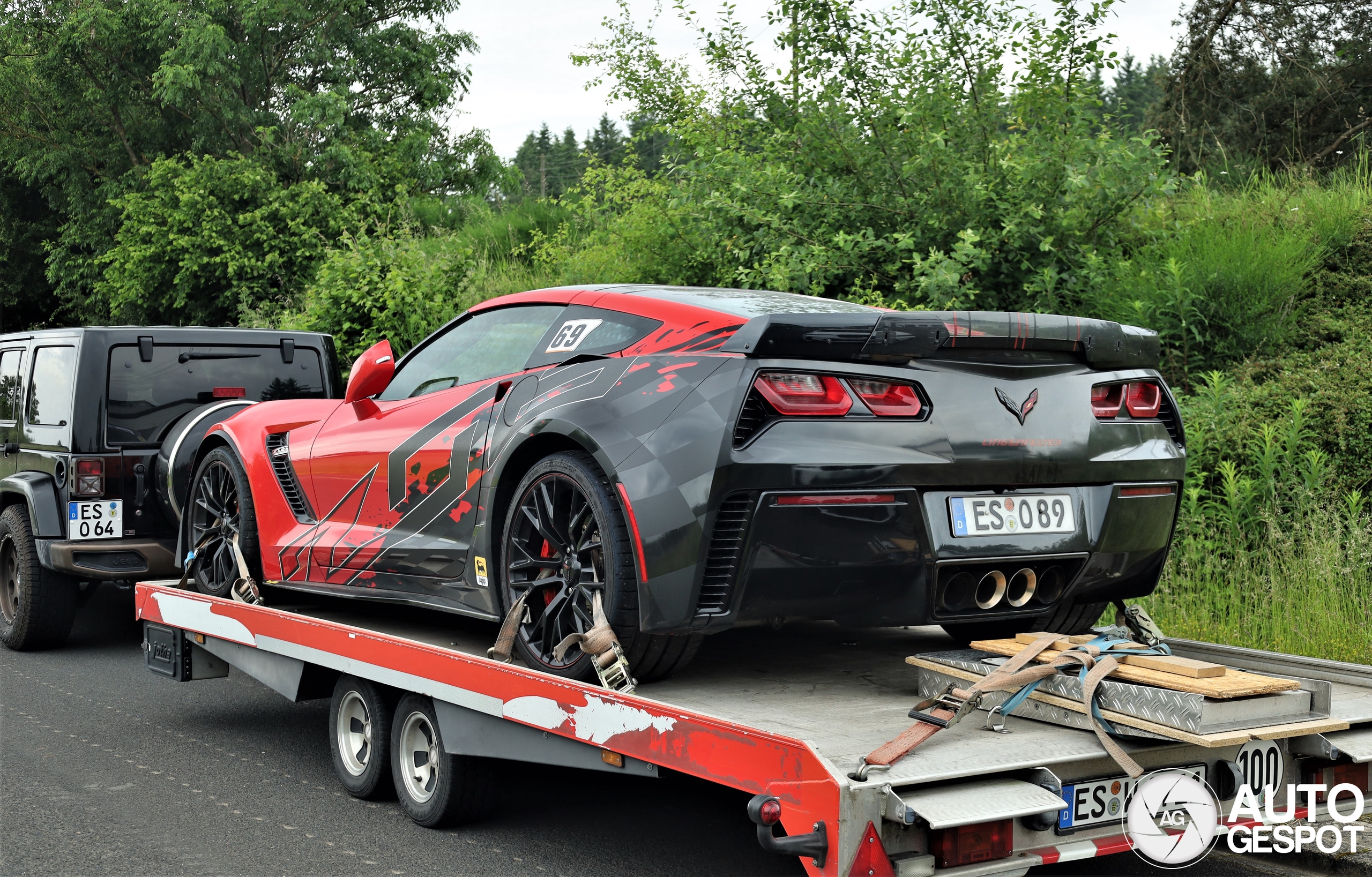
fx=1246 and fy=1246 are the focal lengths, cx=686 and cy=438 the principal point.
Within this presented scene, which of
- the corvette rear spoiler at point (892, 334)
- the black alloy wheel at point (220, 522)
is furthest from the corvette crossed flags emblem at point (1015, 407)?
the black alloy wheel at point (220, 522)

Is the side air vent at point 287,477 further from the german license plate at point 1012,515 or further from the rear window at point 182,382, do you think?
the german license plate at point 1012,515

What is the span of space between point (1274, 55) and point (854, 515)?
538 inches

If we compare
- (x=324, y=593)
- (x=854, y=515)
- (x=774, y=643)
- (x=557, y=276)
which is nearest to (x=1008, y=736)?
(x=854, y=515)

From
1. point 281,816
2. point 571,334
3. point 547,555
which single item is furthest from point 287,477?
point 547,555

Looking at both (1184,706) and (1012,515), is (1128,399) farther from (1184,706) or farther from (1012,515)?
(1184,706)

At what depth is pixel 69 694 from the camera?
21.6 feet

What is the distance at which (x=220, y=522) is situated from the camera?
593cm

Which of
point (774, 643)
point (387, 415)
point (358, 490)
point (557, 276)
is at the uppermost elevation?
point (557, 276)

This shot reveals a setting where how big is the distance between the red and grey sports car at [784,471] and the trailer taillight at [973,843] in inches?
33.4

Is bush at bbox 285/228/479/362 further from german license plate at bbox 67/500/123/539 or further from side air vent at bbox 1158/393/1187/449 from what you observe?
side air vent at bbox 1158/393/1187/449

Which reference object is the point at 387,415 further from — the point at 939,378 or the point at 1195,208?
the point at 1195,208

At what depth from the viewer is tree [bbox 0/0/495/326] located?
25.6 meters

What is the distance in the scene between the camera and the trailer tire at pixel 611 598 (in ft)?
11.5

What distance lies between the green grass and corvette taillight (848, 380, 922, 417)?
2818mm
